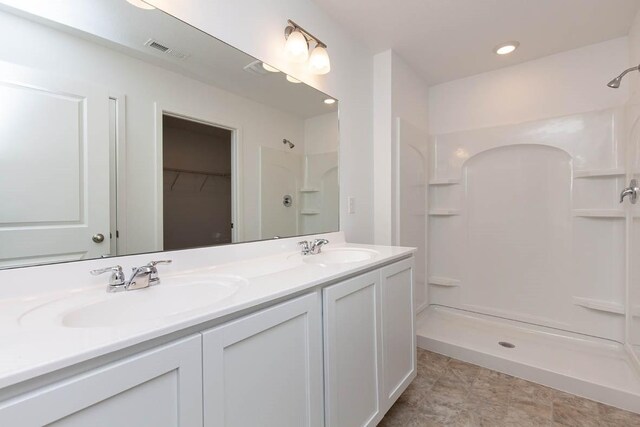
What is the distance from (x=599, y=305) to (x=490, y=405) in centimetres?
127

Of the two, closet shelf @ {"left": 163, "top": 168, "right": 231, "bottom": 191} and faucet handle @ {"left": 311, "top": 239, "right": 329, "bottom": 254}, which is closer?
closet shelf @ {"left": 163, "top": 168, "right": 231, "bottom": 191}

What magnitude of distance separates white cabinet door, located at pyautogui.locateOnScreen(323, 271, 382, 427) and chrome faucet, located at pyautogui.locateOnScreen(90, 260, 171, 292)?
22.9 inches

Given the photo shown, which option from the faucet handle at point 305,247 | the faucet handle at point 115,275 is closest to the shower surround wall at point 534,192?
the faucet handle at point 305,247

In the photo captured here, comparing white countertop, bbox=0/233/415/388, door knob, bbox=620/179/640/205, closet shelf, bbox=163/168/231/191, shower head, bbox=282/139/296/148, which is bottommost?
white countertop, bbox=0/233/415/388

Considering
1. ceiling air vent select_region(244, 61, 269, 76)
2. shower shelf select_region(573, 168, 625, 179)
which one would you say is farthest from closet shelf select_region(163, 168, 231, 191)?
shower shelf select_region(573, 168, 625, 179)

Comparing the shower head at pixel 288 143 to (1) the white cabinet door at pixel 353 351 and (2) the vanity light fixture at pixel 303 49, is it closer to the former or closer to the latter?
(2) the vanity light fixture at pixel 303 49

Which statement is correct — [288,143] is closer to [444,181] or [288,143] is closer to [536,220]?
[444,181]

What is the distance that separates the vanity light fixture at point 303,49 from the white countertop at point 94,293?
105 centimetres

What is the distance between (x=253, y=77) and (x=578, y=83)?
249 cm

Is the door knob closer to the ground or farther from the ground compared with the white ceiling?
closer to the ground

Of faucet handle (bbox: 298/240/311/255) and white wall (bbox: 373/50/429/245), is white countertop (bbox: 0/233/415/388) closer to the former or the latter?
faucet handle (bbox: 298/240/311/255)

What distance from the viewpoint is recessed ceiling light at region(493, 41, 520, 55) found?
85.6 inches

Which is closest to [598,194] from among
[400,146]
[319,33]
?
[400,146]

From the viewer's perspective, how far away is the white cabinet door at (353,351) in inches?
40.9
